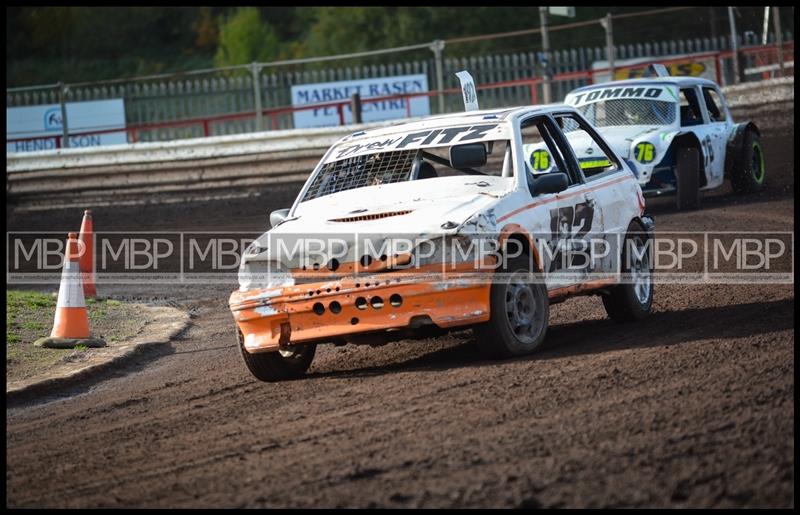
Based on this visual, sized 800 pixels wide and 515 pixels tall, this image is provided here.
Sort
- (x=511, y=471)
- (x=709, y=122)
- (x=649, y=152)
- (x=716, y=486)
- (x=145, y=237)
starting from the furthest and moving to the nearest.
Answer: (x=145, y=237)
(x=709, y=122)
(x=649, y=152)
(x=511, y=471)
(x=716, y=486)

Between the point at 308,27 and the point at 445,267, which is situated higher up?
the point at 308,27

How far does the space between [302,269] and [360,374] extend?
73 centimetres

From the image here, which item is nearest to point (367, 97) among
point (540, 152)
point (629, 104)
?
point (629, 104)

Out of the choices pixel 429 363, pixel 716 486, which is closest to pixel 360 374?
pixel 429 363

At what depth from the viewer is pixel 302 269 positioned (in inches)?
270

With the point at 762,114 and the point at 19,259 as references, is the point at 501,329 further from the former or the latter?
the point at 762,114

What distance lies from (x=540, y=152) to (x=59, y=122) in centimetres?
1513

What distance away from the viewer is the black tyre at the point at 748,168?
16.2 m

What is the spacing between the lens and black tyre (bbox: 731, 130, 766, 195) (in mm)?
16234

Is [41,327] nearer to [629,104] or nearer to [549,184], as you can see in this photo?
[549,184]

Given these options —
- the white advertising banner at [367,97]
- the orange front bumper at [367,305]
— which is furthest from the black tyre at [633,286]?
the white advertising banner at [367,97]

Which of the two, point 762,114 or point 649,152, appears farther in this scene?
point 762,114

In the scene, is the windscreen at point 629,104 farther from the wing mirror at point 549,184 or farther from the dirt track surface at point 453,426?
the wing mirror at point 549,184

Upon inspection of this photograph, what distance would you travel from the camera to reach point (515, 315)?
6.98 meters
